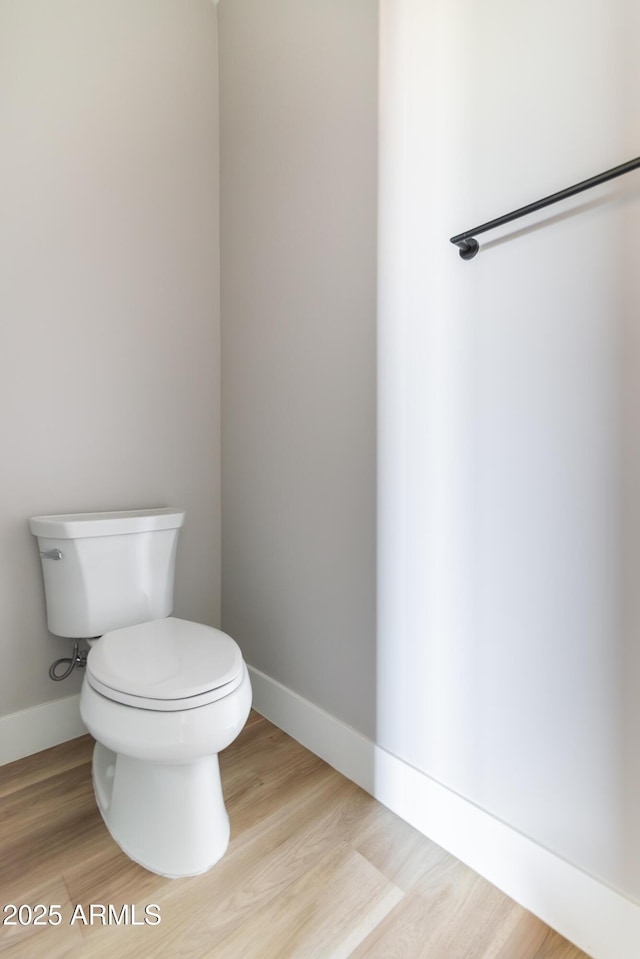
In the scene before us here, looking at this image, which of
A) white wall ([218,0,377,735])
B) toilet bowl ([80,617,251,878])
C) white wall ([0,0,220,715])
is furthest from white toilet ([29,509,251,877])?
white wall ([218,0,377,735])

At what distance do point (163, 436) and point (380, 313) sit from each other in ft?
2.91

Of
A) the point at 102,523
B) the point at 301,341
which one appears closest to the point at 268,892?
the point at 102,523

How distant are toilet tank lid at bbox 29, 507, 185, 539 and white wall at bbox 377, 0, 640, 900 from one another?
68 cm

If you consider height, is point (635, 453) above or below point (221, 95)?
below

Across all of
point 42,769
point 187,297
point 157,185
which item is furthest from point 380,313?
point 42,769

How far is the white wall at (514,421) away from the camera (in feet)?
2.85

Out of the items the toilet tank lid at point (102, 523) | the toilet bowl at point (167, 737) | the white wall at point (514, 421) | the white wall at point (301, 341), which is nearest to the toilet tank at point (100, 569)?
the toilet tank lid at point (102, 523)

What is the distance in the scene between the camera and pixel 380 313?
1265 millimetres

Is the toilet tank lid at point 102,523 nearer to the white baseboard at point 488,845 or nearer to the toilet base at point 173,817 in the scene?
the toilet base at point 173,817

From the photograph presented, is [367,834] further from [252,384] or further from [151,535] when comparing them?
[252,384]

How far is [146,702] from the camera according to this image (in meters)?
1.02

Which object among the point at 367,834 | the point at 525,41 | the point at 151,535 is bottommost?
the point at 367,834

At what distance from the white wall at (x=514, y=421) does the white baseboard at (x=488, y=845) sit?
3 cm

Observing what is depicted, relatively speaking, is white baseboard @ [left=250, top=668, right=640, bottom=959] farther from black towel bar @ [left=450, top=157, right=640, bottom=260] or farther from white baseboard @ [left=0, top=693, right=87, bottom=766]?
black towel bar @ [left=450, top=157, right=640, bottom=260]
